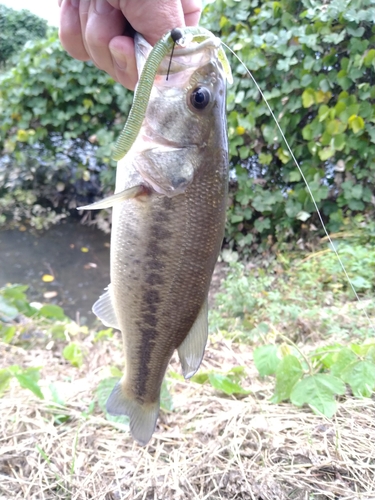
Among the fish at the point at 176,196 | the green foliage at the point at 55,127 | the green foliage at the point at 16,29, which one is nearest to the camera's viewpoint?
the fish at the point at 176,196

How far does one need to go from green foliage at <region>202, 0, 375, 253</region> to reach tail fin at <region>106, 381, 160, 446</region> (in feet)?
9.81

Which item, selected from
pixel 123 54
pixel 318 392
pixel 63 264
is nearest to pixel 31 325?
pixel 63 264

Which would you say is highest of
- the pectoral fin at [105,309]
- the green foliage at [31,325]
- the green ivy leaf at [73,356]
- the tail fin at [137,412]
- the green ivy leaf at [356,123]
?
the green ivy leaf at [356,123]

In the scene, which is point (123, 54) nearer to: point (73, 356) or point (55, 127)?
point (73, 356)

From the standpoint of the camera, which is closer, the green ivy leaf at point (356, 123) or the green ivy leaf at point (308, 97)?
the green ivy leaf at point (356, 123)

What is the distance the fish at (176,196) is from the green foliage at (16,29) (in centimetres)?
592

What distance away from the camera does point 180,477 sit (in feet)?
5.55

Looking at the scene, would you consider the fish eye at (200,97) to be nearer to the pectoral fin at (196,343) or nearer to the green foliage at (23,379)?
the pectoral fin at (196,343)

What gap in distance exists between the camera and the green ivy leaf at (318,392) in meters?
1.80

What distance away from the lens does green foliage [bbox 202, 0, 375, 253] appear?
360cm

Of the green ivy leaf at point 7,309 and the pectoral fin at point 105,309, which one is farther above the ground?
the pectoral fin at point 105,309

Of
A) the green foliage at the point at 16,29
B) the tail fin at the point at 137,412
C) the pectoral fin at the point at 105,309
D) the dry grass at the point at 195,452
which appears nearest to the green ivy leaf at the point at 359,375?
the dry grass at the point at 195,452

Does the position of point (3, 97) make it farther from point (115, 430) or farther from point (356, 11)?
point (115, 430)

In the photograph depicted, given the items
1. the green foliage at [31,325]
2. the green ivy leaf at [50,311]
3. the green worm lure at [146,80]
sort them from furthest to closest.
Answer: the green ivy leaf at [50,311], the green foliage at [31,325], the green worm lure at [146,80]
